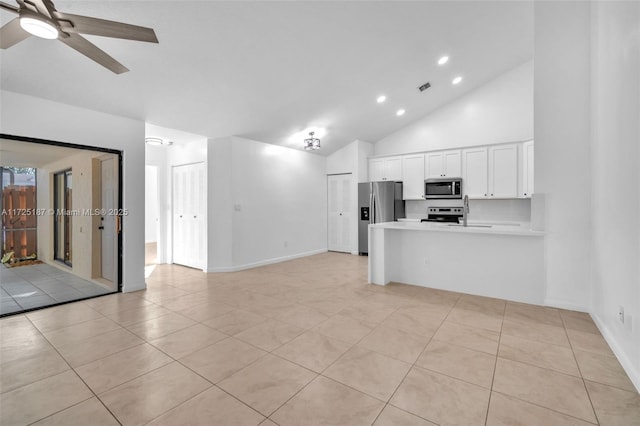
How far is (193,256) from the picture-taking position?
5.70m

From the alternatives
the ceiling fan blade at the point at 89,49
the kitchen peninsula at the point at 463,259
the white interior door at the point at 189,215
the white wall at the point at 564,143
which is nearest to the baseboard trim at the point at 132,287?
the white interior door at the point at 189,215

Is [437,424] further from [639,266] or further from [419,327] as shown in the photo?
[639,266]

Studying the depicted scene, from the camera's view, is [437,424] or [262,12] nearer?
[437,424]

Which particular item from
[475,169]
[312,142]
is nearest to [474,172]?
[475,169]

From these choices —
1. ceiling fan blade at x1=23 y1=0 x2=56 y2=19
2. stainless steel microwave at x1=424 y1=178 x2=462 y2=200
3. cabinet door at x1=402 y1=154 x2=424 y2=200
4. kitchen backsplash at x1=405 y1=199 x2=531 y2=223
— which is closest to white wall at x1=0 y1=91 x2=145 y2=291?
ceiling fan blade at x1=23 y1=0 x2=56 y2=19

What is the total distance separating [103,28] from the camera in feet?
6.21

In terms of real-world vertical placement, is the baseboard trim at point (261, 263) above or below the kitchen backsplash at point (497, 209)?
below

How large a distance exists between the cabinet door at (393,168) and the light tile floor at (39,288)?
5860mm

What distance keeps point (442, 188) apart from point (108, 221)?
6173 millimetres

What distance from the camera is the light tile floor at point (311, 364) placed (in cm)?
168

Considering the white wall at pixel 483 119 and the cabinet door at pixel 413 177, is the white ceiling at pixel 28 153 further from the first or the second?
the white wall at pixel 483 119

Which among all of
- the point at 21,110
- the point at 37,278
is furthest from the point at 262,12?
the point at 37,278

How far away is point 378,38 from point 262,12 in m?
1.56

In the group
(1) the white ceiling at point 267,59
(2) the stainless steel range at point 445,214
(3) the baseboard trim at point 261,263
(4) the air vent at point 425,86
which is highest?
(4) the air vent at point 425,86
